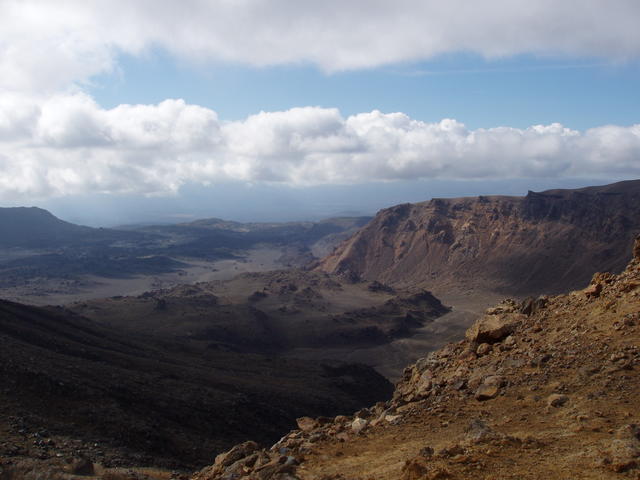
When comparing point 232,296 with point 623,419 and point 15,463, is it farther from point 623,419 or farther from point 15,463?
point 623,419

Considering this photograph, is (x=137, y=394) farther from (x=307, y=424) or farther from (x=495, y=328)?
(x=495, y=328)

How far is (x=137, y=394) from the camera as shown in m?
29.2

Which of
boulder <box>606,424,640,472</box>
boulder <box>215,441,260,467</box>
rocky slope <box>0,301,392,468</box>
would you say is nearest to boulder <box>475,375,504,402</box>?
boulder <box>606,424,640,472</box>

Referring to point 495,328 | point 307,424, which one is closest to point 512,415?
point 495,328

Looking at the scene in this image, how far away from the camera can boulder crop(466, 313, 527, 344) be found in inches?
637

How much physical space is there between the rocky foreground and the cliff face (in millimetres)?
97154

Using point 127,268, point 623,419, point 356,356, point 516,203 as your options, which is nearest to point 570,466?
point 623,419

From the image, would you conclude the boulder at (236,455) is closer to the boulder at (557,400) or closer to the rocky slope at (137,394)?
the rocky slope at (137,394)

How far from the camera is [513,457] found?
9.28m

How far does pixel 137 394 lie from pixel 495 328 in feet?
68.0

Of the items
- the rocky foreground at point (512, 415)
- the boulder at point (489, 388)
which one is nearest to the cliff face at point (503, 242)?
the rocky foreground at point (512, 415)

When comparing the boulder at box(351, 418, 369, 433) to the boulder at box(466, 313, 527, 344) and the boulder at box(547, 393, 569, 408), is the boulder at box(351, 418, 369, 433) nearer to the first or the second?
the boulder at box(547, 393, 569, 408)

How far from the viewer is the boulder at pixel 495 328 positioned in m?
16.2

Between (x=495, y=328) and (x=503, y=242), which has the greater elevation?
(x=495, y=328)
